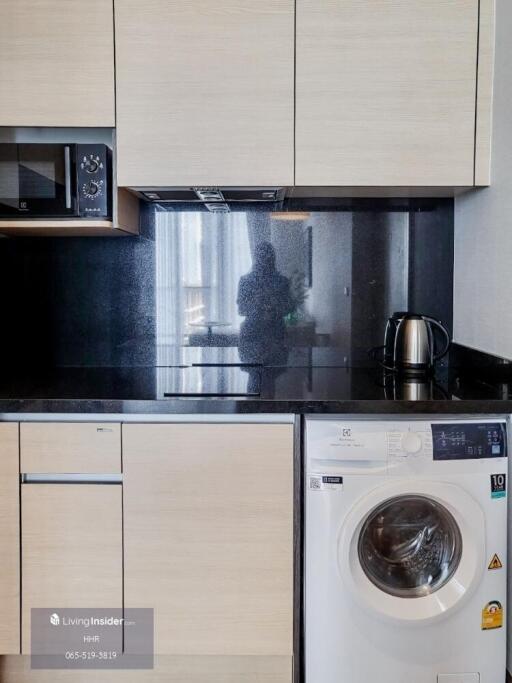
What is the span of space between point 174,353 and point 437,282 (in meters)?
1.07

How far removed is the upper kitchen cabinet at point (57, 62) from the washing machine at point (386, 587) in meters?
1.27

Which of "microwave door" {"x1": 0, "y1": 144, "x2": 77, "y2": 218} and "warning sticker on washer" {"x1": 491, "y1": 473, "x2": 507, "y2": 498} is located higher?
"microwave door" {"x1": 0, "y1": 144, "x2": 77, "y2": 218}

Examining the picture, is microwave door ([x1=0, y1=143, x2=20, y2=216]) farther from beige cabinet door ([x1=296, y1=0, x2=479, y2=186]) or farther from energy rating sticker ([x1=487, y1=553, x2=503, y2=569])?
energy rating sticker ([x1=487, y1=553, x2=503, y2=569])

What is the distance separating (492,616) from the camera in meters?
1.71

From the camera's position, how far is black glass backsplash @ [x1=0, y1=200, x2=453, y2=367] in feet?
7.70

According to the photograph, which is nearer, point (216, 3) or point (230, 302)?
point (216, 3)

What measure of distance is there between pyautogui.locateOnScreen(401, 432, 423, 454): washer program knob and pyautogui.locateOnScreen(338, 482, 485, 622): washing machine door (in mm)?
97

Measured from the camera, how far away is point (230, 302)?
2375 mm

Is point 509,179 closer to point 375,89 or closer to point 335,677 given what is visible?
point 375,89

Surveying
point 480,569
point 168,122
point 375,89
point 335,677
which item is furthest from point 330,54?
point 335,677

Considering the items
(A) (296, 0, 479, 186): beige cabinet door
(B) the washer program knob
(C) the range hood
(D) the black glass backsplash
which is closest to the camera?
(B) the washer program knob

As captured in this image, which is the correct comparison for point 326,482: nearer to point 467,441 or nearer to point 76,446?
point 467,441

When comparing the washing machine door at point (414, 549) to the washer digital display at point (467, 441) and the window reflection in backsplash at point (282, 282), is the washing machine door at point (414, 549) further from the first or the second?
the window reflection in backsplash at point (282, 282)

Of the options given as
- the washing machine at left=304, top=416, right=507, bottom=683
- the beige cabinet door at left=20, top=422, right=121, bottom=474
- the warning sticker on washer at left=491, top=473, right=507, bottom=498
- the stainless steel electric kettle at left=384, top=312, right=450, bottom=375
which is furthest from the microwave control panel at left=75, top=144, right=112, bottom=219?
the warning sticker on washer at left=491, top=473, right=507, bottom=498
